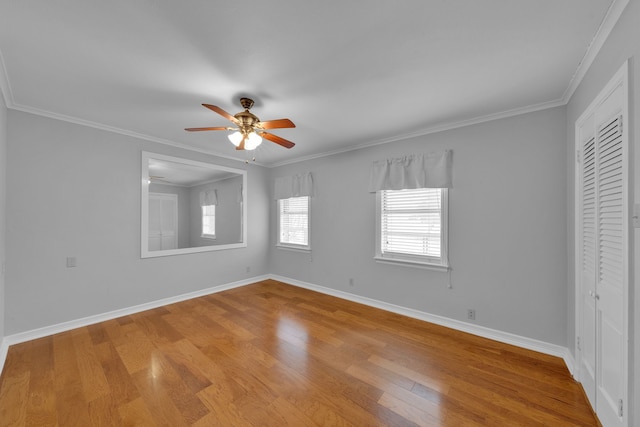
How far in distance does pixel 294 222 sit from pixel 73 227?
3237 millimetres

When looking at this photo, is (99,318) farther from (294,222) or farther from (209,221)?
(294,222)

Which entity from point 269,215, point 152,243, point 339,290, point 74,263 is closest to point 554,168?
point 339,290

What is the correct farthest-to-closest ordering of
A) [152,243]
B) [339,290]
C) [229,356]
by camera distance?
[339,290], [152,243], [229,356]

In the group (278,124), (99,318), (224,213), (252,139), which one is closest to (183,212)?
(224,213)

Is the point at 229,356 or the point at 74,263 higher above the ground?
the point at 74,263

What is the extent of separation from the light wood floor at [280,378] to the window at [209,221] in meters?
1.63

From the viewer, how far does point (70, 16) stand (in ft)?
4.68

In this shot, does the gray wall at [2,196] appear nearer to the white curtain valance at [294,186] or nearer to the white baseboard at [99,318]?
the white baseboard at [99,318]

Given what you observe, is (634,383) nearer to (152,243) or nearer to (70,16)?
(70,16)

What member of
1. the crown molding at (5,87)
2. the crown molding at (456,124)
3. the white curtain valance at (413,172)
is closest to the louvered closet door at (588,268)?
the crown molding at (456,124)

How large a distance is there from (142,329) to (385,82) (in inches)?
152

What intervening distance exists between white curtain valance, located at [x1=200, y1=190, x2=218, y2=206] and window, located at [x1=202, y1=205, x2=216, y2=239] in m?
0.06

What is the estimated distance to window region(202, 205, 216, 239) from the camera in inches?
171

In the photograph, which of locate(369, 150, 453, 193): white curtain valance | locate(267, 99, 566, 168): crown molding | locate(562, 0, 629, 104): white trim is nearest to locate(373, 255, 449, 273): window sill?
locate(369, 150, 453, 193): white curtain valance
